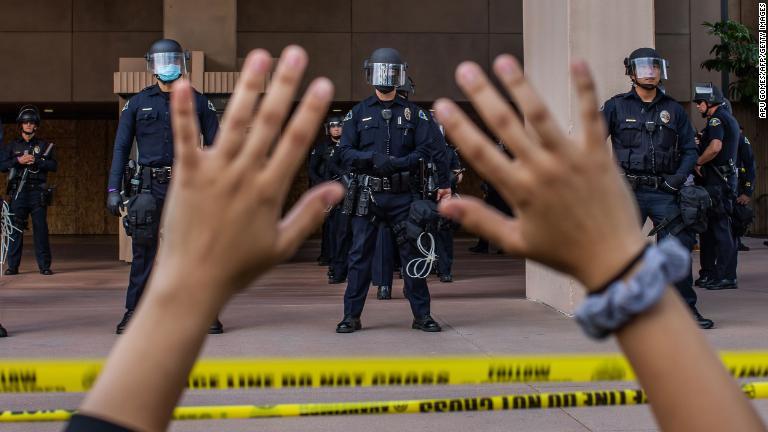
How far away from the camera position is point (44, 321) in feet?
25.3

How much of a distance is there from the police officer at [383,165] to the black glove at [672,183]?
179 cm

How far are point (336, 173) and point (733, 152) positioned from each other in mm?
4684

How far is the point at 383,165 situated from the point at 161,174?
1659mm

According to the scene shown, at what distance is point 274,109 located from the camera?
1.07 metres

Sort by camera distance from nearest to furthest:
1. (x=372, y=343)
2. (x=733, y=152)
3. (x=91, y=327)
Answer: (x=372, y=343), (x=91, y=327), (x=733, y=152)

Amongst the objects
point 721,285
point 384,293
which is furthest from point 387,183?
point 721,285

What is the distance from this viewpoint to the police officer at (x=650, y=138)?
281 inches

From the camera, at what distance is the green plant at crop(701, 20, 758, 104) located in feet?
61.4

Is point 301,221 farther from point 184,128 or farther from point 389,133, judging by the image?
point 389,133

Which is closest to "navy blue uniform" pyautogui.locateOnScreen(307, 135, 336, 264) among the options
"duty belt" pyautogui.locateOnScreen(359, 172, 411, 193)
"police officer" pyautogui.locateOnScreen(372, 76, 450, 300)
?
"police officer" pyautogui.locateOnScreen(372, 76, 450, 300)

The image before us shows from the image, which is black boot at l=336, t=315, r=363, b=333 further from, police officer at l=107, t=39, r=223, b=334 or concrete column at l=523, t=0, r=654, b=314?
concrete column at l=523, t=0, r=654, b=314

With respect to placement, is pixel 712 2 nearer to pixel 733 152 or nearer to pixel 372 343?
pixel 733 152

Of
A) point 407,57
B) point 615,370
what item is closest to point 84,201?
point 407,57

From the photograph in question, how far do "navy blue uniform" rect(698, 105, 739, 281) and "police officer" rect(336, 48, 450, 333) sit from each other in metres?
3.89
